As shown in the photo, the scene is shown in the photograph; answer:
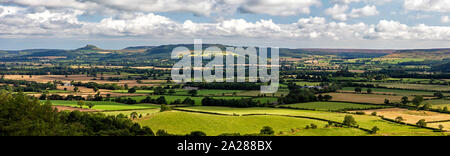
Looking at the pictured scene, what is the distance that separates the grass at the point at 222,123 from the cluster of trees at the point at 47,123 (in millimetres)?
8092

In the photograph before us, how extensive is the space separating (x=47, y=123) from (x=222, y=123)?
28318 mm

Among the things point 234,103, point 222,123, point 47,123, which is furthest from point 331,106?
point 47,123

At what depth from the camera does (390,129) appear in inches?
2259

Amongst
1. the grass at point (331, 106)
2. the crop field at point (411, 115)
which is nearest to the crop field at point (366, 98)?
the grass at point (331, 106)

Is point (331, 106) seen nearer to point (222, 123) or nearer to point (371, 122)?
point (371, 122)

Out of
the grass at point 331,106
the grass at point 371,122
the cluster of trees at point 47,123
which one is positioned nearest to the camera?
the cluster of trees at point 47,123

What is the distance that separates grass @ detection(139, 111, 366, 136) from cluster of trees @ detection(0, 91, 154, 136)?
809cm

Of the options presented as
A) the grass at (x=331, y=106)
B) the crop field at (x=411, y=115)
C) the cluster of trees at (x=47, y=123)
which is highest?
the cluster of trees at (x=47, y=123)

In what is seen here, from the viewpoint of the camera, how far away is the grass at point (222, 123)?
58.1 meters

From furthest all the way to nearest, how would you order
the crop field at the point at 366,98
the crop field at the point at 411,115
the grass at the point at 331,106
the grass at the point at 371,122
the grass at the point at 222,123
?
the crop field at the point at 366,98 < the grass at the point at 331,106 < the crop field at the point at 411,115 < the grass at the point at 222,123 < the grass at the point at 371,122

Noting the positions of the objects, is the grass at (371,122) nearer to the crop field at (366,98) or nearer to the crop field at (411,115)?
the crop field at (411,115)

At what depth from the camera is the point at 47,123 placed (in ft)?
159
